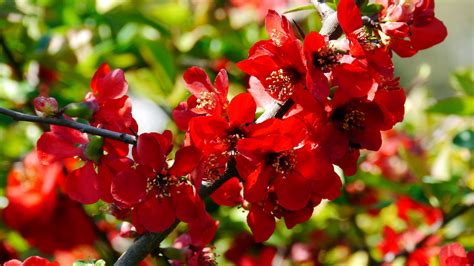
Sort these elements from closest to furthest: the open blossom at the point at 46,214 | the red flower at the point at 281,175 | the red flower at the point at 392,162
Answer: the red flower at the point at 281,175
the open blossom at the point at 46,214
the red flower at the point at 392,162

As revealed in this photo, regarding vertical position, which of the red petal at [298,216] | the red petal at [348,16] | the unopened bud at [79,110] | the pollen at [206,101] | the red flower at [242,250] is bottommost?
the red flower at [242,250]

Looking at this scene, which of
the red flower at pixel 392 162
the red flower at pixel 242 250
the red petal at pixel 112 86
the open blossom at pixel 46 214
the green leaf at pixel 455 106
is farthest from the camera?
the red flower at pixel 392 162

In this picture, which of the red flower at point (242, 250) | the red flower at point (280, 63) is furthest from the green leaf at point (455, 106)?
the red flower at point (280, 63)

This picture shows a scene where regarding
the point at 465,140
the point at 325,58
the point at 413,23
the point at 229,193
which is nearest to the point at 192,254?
the point at 229,193

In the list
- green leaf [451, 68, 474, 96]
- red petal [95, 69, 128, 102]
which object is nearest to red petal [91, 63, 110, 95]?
red petal [95, 69, 128, 102]

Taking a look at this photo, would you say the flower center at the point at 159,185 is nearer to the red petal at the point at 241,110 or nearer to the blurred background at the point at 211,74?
the red petal at the point at 241,110

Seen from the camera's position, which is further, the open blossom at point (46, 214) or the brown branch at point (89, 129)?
the open blossom at point (46, 214)

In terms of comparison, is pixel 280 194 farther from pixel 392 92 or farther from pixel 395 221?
pixel 395 221

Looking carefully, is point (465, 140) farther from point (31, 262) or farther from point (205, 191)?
point (31, 262)
